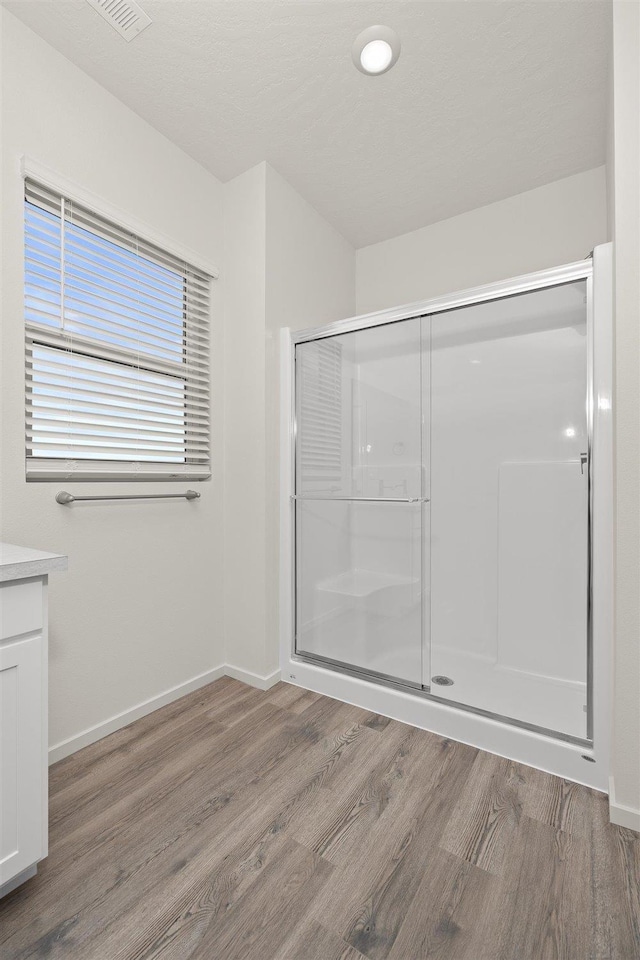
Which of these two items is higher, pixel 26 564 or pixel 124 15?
pixel 124 15

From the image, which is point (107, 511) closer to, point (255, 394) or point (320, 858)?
point (255, 394)

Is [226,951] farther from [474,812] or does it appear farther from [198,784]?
[474,812]

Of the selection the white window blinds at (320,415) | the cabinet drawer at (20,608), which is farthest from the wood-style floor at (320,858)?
the white window blinds at (320,415)

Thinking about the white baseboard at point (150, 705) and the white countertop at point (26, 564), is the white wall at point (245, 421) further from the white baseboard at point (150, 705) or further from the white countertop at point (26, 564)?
the white countertop at point (26, 564)

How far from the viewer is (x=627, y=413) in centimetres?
135

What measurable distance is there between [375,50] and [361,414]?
139cm

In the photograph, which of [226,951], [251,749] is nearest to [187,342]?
[251,749]

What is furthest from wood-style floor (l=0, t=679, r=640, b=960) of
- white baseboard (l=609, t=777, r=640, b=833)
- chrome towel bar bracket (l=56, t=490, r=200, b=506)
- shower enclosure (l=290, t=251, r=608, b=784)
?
chrome towel bar bracket (l=56, t=490, r=200, b=506)

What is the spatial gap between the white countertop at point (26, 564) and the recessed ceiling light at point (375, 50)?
1976mm

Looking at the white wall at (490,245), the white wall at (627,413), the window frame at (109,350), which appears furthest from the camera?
the white wall at (490,245)

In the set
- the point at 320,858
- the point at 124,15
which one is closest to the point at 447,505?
the point at 320,858

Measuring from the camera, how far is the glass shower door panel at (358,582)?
2174 mm

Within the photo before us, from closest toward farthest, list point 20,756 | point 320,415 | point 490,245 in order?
1. point 20,756
2. point 320,415
3. point 490,245

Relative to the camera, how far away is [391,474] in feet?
7.12
